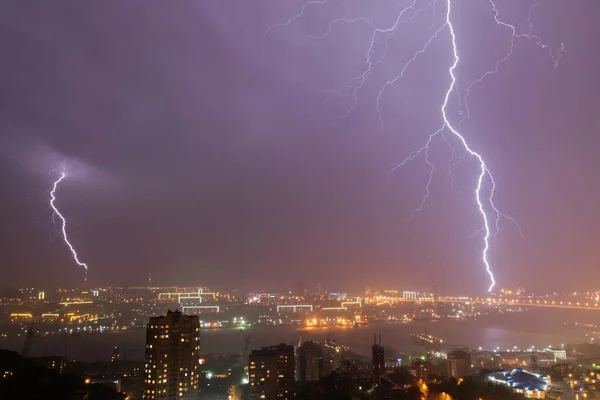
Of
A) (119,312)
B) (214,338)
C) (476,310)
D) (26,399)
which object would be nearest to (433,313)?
(476,310)

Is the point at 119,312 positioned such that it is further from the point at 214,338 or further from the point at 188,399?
the point at 188,399

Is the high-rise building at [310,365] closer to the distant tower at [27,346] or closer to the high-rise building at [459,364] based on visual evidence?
the high-rise building at [459,364]

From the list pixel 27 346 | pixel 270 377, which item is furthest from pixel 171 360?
pixel 27 346

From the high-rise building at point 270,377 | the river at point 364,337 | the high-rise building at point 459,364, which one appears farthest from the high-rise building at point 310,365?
the river at point 364,337

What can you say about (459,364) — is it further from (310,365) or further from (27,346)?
(27,346)

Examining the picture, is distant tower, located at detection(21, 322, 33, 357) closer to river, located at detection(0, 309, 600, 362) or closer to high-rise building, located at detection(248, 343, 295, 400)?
river, located at detection(0, 309, 600, 362)

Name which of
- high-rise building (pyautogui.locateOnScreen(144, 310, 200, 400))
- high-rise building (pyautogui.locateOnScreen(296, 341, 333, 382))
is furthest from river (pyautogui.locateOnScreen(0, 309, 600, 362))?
high-rise building (pyautogui.locateOnScreen(144, 310, 200, 400))

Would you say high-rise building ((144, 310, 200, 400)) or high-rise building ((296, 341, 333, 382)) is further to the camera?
high-rise building ((296, 341, 333, 382))
